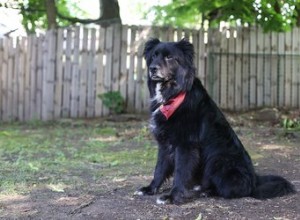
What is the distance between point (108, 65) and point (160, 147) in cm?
773

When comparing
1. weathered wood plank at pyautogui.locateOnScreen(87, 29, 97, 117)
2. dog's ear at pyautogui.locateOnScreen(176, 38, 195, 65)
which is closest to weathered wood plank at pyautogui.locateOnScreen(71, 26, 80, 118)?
weathered wood plank at pyautogui.locateOnScreen(87, 29, 97, 117)

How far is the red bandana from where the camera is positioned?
5352mm

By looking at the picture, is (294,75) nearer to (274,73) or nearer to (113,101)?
(274,73)

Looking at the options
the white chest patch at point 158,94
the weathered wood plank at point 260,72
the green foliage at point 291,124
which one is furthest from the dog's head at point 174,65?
the weathered wood plank at point 260,72

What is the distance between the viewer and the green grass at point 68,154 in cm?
656

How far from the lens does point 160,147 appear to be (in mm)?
5598

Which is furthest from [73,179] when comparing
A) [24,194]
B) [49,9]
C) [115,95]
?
[49,9]

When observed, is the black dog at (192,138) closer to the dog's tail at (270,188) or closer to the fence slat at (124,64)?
the dog's tail at (270,188)

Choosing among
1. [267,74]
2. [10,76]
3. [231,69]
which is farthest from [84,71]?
[267,74]

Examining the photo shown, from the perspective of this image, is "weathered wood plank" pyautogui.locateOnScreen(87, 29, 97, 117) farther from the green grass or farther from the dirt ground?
the dirt ground

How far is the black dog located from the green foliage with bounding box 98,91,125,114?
7.25 m

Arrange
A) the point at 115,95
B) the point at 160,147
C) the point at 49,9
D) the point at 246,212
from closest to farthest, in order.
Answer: the point at 246,212 < the point at 160,147 < the point at 115,95 < the point at 49,9

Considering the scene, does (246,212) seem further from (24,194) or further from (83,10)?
(83,10)

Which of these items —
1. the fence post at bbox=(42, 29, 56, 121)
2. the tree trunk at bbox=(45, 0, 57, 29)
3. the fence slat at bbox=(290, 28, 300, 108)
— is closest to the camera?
the fence slat at bbox=(290, 28, 300, 108)
